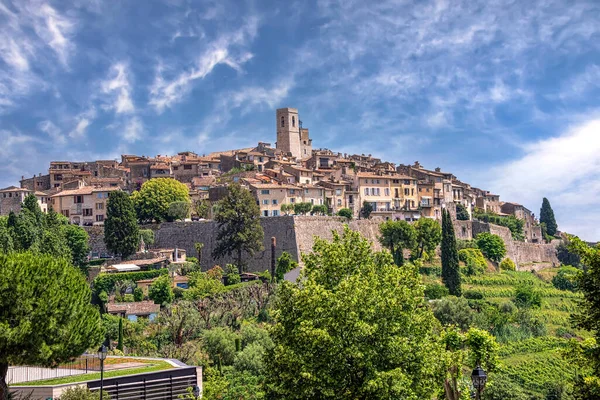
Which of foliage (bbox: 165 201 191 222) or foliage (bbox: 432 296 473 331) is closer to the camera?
foliage (bbox: 432 296 473 331)

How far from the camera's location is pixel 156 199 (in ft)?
226

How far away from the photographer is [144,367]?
2428cm

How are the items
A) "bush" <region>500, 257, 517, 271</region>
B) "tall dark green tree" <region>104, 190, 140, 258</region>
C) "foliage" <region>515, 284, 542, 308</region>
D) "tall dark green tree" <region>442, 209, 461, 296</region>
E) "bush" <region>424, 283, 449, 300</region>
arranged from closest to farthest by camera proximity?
1. "bush" <region>424, 283, 449, 300</region>
2. "tall dark green tree" <region>104, 190, 140, 258</region>
3. "tall dark green tree" <region>442, 209, 461, 296</region>
4. "foliage" <region>515, 284, 542, 308</region>
5. "bush" <region>500, 257, 517, 271</region>

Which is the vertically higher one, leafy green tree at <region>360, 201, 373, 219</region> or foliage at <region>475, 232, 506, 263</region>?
leafy green tree at <region>360, 201, 373, 219</region>

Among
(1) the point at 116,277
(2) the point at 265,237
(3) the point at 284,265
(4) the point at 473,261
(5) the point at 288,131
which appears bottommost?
(1) the point at 116,277

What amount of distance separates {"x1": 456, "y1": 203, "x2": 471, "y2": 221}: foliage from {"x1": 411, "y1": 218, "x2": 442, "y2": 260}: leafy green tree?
20.5 m

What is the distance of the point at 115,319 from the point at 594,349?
31136 millimetres

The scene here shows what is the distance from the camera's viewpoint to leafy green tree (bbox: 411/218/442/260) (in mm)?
65688

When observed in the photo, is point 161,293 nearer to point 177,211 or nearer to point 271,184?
point 177,211

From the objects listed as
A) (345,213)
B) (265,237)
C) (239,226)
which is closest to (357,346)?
(239,226)

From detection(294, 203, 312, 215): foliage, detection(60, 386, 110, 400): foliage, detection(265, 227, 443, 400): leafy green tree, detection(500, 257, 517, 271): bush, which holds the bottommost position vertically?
detection(60, 386, 110, 400): foliage

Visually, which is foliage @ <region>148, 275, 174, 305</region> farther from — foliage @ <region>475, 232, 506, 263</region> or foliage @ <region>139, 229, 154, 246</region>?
foliage @ <region>475, 232, 506, 263</region>

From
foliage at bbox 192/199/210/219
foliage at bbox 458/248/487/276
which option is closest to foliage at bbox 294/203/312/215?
foliage at bbox 192/199/210/219

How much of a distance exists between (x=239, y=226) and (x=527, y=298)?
27.5 metres
